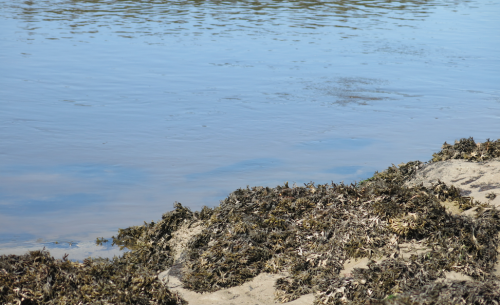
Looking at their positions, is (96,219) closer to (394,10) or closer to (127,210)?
(127,210)

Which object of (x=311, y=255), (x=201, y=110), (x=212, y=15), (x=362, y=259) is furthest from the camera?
(x=212, y=15)

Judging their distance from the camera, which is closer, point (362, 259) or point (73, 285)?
point (73, 285)

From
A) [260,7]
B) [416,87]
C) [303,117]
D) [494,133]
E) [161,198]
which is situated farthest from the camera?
[260,7]

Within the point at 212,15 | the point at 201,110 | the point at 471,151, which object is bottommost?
the point at 201,110

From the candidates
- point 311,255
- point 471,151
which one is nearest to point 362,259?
point 311,255

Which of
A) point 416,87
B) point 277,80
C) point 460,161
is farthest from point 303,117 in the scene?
point 460,161

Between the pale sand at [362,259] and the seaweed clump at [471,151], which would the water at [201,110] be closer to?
the pale sand at [362,259]

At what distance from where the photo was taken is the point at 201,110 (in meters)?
8.99

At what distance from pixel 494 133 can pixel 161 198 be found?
5.04 meters

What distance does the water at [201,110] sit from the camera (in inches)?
237

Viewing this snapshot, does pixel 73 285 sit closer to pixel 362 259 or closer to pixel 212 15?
pixel 362 259

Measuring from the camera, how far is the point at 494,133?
26.0 feet

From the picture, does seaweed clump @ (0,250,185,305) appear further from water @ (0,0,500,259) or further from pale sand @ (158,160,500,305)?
water @ (0,0,500,259)

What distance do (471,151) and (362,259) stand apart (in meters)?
2.30
